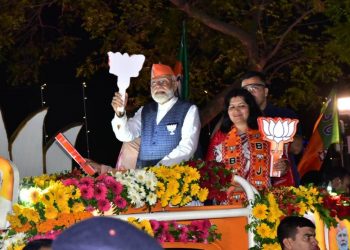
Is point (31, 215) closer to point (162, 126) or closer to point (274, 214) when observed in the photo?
point (274, 214)

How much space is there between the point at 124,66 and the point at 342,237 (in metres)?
1.87

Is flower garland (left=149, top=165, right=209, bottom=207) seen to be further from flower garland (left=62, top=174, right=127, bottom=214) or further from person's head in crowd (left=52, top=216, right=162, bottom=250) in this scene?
person's head in crowd (left=52, top=216, right=162, bottom=250)

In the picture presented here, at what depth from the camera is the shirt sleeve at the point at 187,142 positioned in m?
6.87

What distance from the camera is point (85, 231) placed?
88.2 inches

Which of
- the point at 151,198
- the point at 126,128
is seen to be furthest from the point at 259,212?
the point at 126,128

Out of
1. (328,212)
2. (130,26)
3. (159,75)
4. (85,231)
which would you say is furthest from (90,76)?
(85,231)

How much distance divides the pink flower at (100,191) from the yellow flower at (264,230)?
3.15ft

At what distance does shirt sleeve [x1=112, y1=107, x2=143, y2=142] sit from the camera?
7070mm

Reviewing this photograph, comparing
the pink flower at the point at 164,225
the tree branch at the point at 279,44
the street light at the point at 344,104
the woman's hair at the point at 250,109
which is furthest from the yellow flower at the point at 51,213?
the street light at the point at 344,104

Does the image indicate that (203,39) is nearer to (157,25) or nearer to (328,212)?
(157,25)

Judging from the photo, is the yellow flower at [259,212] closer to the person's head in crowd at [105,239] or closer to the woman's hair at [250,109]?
the woman's hair at [250,109]

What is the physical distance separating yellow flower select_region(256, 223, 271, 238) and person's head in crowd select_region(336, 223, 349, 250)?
2.40 feet

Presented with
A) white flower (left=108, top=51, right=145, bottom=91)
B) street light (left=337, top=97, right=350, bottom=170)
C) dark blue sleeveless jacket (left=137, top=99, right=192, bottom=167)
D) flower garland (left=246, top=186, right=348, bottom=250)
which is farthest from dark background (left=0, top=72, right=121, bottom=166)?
flower garland (left=246, top=186, right=348, bottom=250)

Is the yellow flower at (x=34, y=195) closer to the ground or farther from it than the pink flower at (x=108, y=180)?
closer to the ground
